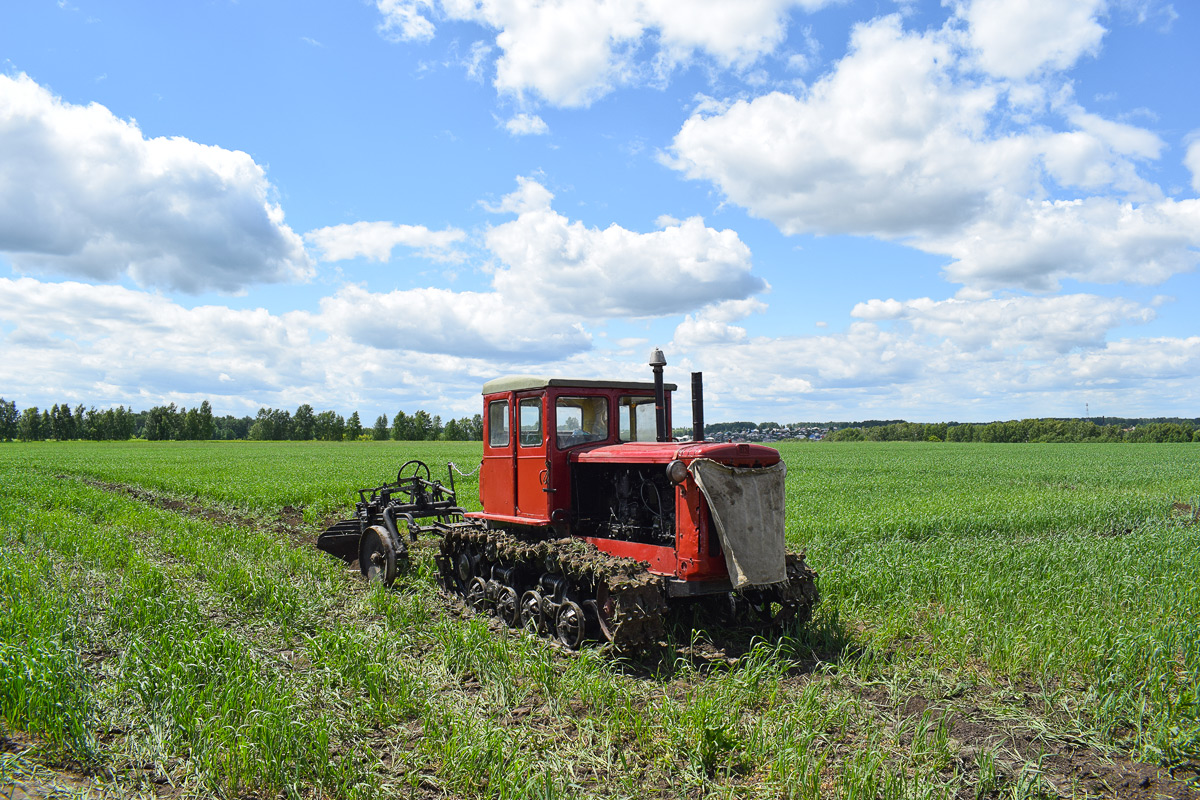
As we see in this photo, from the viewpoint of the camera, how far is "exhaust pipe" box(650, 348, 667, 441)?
27.1 feet

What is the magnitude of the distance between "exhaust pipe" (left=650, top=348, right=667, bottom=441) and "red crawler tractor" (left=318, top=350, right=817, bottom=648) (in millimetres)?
15

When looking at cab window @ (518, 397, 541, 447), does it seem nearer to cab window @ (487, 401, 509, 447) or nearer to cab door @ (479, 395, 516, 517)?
cab door @ (479, 395, 516, 517)

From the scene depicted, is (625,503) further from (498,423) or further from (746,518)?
(498,423)

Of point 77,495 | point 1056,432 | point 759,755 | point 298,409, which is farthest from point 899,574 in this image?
point 298,409

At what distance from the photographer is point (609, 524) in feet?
26.7

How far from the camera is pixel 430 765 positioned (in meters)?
4.73

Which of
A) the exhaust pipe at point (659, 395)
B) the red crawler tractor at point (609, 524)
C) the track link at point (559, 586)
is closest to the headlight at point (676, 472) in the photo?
the red crawler tractor at point (609, 524)

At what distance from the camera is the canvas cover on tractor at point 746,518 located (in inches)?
270

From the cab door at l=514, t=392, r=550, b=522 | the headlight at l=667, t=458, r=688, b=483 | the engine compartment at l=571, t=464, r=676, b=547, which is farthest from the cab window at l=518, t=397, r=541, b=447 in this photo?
Answer: the headlight at l=667, t=458, r=688, b=483

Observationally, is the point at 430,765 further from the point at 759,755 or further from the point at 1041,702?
the point at 1041,702

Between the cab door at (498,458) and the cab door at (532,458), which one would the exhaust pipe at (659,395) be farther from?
the cab door at (498,458)

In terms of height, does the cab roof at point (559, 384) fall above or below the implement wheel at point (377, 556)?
above

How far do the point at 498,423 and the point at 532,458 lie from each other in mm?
1023

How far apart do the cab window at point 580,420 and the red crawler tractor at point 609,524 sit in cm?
1
